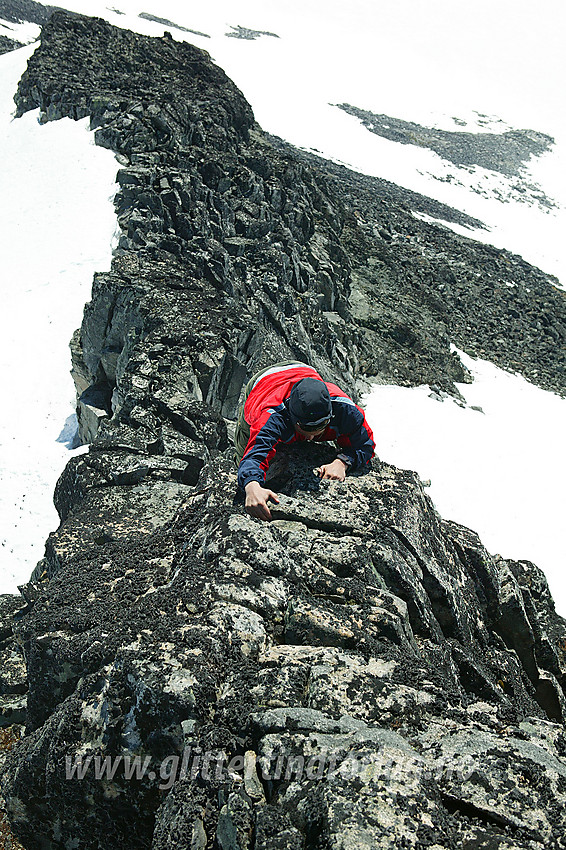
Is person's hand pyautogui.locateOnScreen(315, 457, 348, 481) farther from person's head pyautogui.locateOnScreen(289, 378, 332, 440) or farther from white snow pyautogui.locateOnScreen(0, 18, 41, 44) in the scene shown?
white snow pyautogui.locateOnScreen(0, 18, 41, 44)

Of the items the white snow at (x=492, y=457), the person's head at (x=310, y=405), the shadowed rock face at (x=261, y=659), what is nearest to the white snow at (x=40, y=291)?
the shadowed rock face at (x=261, y=659)

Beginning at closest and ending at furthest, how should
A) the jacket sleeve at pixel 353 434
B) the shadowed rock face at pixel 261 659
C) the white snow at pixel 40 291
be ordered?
the shadowed rock face at pixel 261 659
the jacket sleeve at pixel 353 434
the white snow at pixel 40 291

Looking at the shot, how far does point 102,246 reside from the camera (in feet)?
75.0

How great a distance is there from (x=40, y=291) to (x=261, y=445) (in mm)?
17865

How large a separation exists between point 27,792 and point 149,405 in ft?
28.2

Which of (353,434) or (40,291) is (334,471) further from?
(40,291)

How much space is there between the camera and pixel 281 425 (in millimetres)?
6773

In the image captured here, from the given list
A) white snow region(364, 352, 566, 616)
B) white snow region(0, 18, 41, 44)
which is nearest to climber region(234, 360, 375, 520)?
white snow region(364, 352, 566, 616)

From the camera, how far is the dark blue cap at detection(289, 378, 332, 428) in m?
6.44

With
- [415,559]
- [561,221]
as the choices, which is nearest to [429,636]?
[415,559]

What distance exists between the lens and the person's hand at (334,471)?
7.10 meters

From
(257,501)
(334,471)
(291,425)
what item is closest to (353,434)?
(334,471)

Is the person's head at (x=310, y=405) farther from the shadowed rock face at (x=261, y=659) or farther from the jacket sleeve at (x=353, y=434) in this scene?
the shadowed rock face at (x=261, y=659)

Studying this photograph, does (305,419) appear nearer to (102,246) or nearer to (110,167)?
(102,246)
